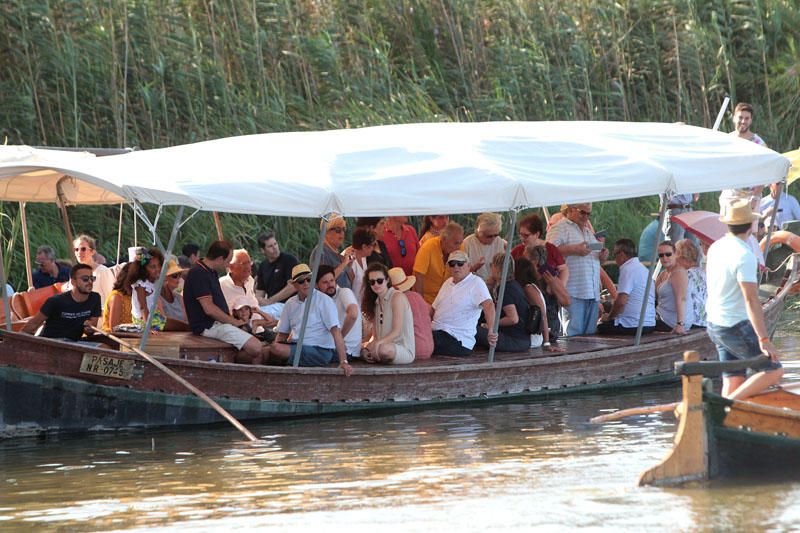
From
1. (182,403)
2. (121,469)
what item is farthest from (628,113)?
(121,469)

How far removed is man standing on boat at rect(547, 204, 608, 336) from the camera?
1391 cm

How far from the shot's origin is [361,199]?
11531mm

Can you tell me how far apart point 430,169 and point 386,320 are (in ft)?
4.27

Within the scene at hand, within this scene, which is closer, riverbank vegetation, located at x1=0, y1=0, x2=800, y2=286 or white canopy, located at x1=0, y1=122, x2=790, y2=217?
white canopy, located at x1=0, y1=122, x2=790, y2=217

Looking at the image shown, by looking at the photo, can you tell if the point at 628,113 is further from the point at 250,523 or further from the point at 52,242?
the point at 250,523

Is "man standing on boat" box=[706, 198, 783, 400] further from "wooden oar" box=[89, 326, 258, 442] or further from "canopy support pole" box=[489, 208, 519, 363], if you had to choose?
"wooden oar" box=[89, 326, 258, 442]

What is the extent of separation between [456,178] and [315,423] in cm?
223

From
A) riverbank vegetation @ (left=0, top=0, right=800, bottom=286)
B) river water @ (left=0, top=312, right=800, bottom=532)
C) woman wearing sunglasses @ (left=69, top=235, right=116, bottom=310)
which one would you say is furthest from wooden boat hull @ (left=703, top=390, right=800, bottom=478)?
riverbank vegetation @ (left=0, top=0, right=800, bottom=286)

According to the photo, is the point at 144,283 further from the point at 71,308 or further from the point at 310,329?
the point at 310,329

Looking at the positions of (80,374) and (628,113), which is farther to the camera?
(628,113)

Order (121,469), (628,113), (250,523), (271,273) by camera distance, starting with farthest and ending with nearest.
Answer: (628,113), (271,273), (121,469), (250,523)

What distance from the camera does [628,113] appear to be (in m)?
20.7

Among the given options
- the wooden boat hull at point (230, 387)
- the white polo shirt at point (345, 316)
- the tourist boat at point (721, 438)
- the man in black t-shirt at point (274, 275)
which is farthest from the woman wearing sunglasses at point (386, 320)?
the tourist boat at point (721, 438)

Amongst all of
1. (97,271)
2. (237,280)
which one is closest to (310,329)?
(237,280)
